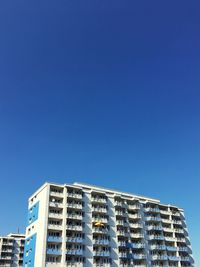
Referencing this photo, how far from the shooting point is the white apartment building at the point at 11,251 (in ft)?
395

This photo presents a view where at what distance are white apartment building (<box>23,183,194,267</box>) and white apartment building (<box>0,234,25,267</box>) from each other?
44369 millimetres

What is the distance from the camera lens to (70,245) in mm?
75562

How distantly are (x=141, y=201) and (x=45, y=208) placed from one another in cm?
3391

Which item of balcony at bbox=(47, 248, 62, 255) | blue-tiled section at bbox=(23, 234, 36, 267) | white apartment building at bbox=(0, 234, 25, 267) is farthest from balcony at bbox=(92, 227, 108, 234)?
white apartment building at bbox=(0, 234, 25, 267)

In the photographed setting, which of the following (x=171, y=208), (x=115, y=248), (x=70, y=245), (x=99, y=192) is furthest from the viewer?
(x=171, y=208)

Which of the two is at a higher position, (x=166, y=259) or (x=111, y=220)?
(x=111, y=220)

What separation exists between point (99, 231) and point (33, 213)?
18791 millimetres

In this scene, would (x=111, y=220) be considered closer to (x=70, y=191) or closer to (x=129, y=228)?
(x=129, y=228)

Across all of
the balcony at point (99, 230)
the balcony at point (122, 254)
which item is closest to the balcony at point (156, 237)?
the balcony at point (122, 254)

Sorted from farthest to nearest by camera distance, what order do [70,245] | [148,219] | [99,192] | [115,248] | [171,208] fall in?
[171,208], [148,219], [99,192], [115,248], [70,245]

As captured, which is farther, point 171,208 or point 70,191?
point 171,208

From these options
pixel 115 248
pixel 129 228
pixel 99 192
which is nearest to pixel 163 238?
pixel 129 228

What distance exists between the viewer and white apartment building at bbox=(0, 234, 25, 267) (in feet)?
395

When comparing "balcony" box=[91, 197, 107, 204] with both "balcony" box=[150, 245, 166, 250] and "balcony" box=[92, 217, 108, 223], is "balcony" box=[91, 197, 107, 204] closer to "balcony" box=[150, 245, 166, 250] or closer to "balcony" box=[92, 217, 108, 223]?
"balcony" box=[92, 217, 108, 223]
